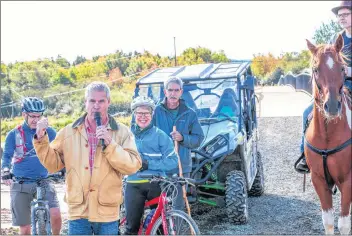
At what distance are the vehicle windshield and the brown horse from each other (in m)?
3.09

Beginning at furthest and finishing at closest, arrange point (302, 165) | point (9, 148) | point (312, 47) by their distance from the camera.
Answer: point (302, 165)
point (9, 148)
point (312, 47)

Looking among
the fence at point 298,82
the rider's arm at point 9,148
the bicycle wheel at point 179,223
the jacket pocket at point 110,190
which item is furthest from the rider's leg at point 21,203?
the fence at point 298,82

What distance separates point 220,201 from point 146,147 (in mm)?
2731

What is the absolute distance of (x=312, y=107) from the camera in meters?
5.89

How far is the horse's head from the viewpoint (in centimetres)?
463

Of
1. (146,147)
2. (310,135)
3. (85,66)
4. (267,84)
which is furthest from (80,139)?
(267,84)

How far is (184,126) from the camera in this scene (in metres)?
6.23

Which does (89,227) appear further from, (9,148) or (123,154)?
(9,148)

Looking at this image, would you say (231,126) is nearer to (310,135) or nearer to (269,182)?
(310,135)

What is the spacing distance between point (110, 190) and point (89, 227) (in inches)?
13.5

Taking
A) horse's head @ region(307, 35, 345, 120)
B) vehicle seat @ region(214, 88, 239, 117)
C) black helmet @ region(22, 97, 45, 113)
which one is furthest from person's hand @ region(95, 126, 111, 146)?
vehicle seat @ region(214, 88, 239, 117)

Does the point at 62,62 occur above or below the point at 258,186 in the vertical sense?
above

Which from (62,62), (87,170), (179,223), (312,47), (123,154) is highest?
(62,62)

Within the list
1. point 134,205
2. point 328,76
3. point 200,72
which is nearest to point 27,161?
point 134,205
